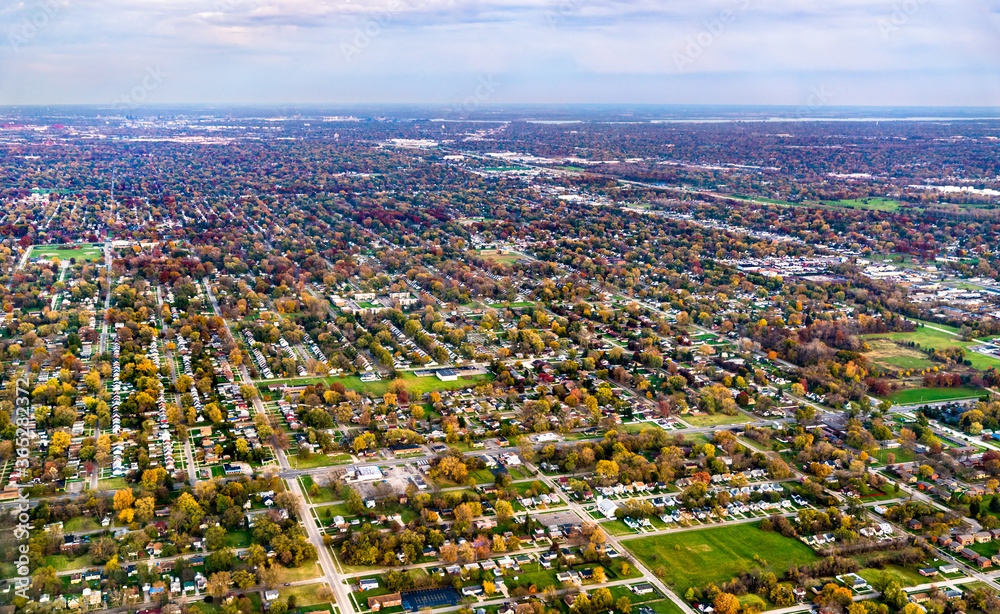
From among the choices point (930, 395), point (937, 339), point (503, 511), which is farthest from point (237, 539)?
point (937, 339)

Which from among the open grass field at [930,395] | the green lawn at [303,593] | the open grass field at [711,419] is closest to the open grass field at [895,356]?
the open grass field at [930,395]

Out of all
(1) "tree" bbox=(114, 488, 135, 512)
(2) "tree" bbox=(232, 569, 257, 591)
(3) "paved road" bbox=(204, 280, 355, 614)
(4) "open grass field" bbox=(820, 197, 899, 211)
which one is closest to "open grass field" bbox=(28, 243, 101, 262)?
(3) "paved road" bbox=(204, 280, 355, 614)

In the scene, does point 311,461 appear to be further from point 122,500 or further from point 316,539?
point 122,500

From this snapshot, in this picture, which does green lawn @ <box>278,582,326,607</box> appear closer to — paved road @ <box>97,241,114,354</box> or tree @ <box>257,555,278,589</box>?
tree @ <box>257,555,278,589</box>

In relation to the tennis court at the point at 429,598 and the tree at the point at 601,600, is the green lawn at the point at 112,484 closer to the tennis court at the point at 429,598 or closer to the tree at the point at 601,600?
the tennis court at the point at 429,598

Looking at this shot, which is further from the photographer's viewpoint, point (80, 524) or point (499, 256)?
point (499, 256)

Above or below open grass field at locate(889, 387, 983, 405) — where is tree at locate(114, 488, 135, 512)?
above

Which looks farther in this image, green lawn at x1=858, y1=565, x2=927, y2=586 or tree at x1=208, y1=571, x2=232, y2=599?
green lawn at x1=858, y1=565, x2=927, y2=586

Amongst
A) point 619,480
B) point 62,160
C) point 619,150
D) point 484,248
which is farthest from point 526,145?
point 619,480
